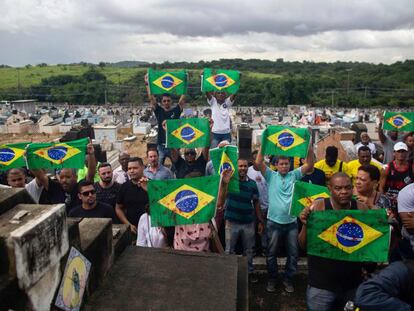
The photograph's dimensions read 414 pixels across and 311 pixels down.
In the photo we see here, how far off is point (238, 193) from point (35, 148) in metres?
3.30

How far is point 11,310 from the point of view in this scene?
1.91 m

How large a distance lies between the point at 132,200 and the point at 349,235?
285 centimetres

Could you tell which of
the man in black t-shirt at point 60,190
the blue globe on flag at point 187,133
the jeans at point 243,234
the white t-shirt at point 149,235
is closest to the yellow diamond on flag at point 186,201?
the white t-shirt at point 149,235

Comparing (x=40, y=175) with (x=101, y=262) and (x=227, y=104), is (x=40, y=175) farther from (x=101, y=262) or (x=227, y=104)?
(x=227, y=104)

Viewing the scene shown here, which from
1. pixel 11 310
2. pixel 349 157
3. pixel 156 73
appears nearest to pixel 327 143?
pixel 349 157

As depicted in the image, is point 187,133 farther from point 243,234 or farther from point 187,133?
point 243,234

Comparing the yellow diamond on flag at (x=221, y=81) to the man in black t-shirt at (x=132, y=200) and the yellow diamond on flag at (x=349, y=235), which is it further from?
the yellow diamond on flag at (x=349, y=235)

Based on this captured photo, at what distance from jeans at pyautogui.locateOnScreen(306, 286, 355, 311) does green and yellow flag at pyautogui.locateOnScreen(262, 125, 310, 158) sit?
239cm

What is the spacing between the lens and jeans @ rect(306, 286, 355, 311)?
11.3ft

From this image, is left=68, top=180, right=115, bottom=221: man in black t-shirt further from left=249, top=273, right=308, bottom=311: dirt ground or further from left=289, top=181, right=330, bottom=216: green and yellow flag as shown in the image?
left=289, top=181, right=330, bottom=216: green and yellow flag

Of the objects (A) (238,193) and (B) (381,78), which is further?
(B) (381,78)

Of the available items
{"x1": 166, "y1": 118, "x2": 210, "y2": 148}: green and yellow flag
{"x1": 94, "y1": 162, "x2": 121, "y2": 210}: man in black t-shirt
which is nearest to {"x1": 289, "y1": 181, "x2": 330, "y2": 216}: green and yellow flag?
{"x1": 94, "y1": 162, "x2": 121, "y2": 210}: man in black t-shirt

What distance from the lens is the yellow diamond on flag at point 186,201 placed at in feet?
13.8

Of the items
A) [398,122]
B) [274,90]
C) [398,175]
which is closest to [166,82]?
[398,175]
